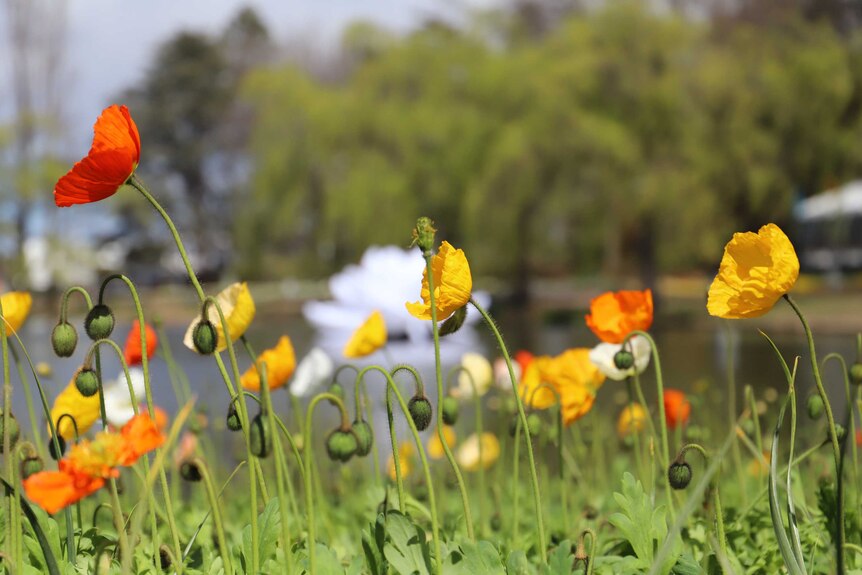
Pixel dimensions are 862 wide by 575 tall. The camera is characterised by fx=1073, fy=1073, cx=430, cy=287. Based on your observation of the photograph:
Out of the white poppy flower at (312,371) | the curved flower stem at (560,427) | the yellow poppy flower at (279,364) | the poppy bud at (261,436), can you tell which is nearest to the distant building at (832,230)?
the white poppy flower at (312,371)

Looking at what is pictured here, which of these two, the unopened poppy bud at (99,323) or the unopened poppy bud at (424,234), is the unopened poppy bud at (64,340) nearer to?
the unopened poppy bud at (99,323)

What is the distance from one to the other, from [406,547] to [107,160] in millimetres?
439

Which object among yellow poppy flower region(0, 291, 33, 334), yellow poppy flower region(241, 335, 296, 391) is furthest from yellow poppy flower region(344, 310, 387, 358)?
yellow poppy flower region(0, 291, 33, 334)

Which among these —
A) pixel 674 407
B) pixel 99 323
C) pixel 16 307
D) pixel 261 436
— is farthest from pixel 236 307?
pixel 674 407

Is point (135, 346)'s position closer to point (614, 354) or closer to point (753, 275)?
point (614, 354)

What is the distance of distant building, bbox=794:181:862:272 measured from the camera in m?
18.7

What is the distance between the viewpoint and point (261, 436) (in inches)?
32.0

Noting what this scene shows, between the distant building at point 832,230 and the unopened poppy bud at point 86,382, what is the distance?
16852 millimetres

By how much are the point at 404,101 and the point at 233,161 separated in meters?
20.2

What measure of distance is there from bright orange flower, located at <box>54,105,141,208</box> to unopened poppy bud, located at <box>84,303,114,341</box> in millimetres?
125

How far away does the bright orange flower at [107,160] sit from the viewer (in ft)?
3.08

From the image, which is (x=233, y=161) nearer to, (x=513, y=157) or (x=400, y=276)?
(x=513, y=157)

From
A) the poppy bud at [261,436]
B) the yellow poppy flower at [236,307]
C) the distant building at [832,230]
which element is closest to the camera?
the poppy bud at [261,436]

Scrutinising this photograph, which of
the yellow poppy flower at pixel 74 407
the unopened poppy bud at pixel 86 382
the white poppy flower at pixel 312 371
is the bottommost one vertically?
the white poppy flower at pixel 312 371
